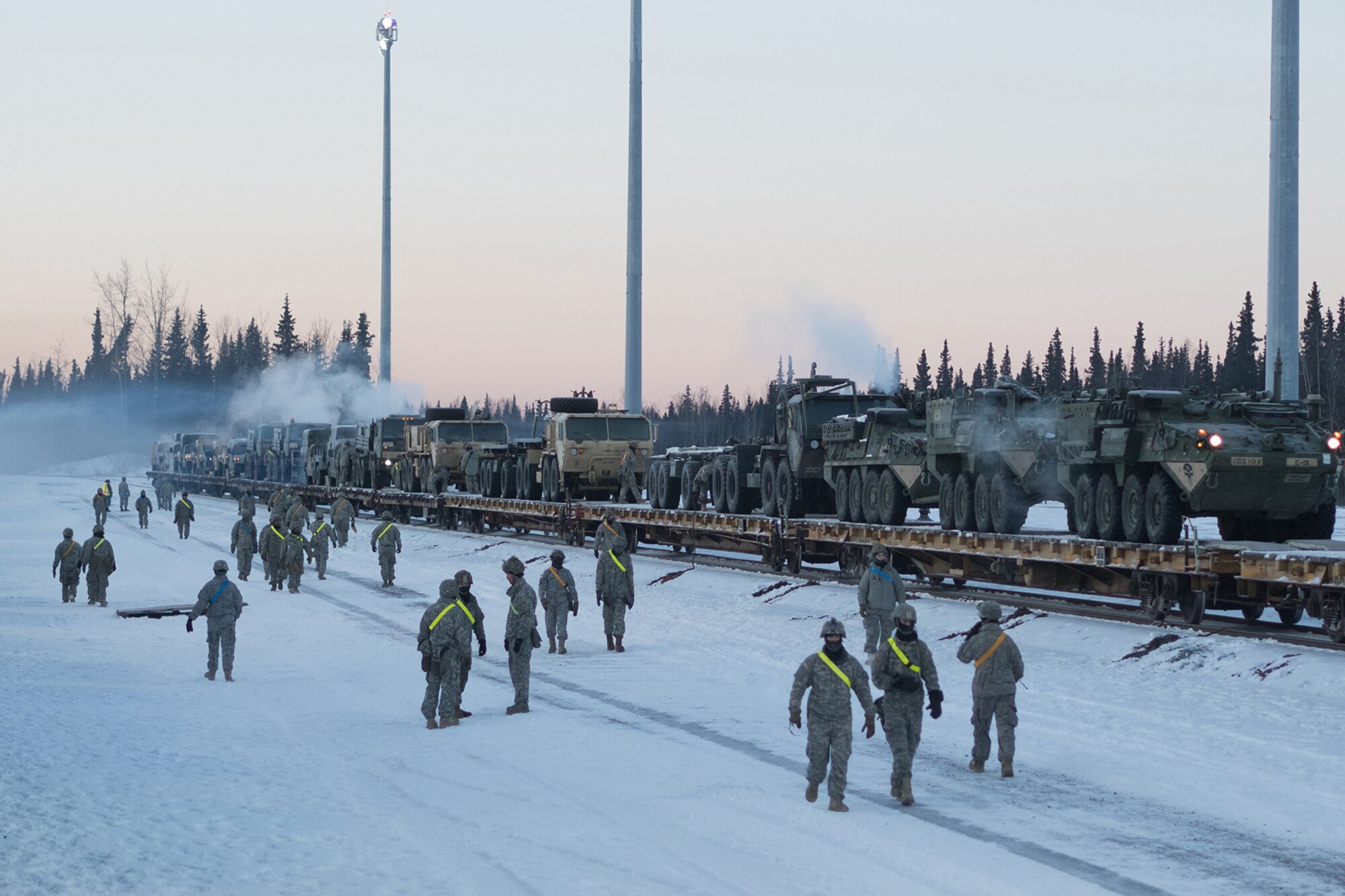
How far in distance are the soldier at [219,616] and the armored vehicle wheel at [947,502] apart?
11572 mm

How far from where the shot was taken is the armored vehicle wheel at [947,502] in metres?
25.6

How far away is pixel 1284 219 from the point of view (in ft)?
71.3

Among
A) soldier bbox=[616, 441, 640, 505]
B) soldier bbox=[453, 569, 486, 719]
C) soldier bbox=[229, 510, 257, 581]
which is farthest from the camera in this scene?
soldier bbox=[616, 441, 640, 505]

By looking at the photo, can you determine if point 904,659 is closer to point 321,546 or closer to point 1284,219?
point 1284,219

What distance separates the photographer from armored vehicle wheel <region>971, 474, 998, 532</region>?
2464 centimetres

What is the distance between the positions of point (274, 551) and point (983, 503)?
15.0 metres

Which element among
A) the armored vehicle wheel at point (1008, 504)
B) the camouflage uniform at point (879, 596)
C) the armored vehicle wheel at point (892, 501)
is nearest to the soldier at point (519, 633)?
the camouflage uniform at point (879, 596)

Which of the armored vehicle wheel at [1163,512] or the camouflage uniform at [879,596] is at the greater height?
the armored vehicle wheel at [1163,512]

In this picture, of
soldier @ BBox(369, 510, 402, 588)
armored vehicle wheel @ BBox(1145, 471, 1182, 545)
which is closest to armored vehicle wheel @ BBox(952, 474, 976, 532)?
armored vehicle wheel @ BBox(1145, 471, 1182, 545)

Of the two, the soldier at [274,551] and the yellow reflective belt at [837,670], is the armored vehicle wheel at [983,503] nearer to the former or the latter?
the yellow reflective belt at [837,670]

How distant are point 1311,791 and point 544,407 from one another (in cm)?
3145

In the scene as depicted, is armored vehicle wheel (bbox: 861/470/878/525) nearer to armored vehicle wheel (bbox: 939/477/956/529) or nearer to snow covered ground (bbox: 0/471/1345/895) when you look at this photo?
armored vehicle wheel (bbox: 939/477/956/529)

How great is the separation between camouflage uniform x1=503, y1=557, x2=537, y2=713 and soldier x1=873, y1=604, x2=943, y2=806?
540cm

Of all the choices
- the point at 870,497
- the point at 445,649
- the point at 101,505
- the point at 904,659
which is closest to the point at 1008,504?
the point at 870,497
